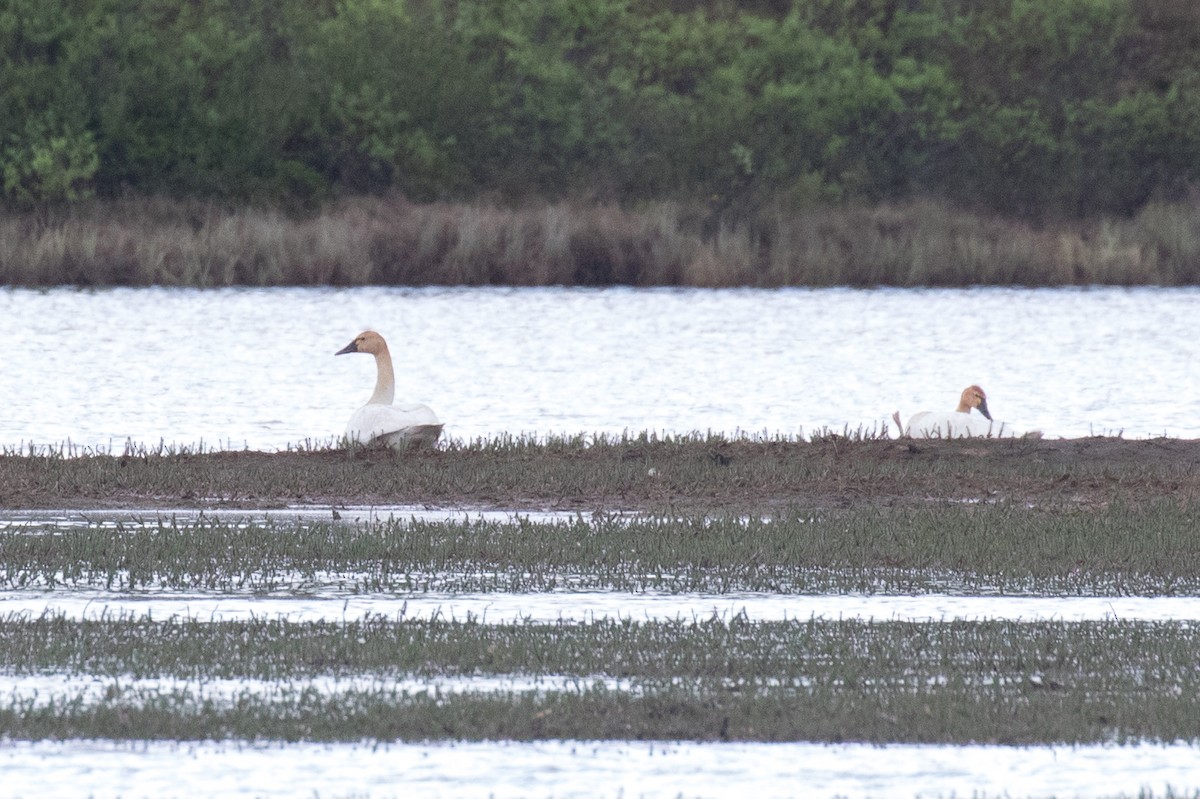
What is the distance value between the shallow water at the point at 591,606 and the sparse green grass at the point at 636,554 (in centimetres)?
27

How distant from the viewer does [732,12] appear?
226 feet

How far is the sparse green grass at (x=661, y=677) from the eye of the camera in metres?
7.86

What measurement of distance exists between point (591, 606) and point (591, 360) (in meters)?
21.3

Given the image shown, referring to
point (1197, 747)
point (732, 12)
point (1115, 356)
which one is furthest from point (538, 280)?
point (1197, 747)

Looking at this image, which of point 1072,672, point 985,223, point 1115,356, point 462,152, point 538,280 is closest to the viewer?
point 1072,672

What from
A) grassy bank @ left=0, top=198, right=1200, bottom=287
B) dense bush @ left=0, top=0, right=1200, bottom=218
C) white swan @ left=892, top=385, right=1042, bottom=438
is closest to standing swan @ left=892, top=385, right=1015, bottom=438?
white swan @ left=892, top=385, right=1042, bottom=438

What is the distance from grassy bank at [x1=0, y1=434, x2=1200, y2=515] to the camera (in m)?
15.1

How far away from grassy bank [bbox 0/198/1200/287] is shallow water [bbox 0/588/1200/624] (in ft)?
103

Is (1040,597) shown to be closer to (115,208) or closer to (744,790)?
(744,790)

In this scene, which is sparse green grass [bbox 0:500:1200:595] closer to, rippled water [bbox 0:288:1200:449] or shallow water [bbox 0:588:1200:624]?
shallow water [bbox 0:588:1200:624]

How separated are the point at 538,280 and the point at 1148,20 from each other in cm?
3126

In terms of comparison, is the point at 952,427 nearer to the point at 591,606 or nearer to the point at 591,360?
the point at 591,606

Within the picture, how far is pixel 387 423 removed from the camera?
57.3ft

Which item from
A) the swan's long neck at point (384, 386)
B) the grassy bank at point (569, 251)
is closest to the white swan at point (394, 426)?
the swan's long neck at point (384, 386)
